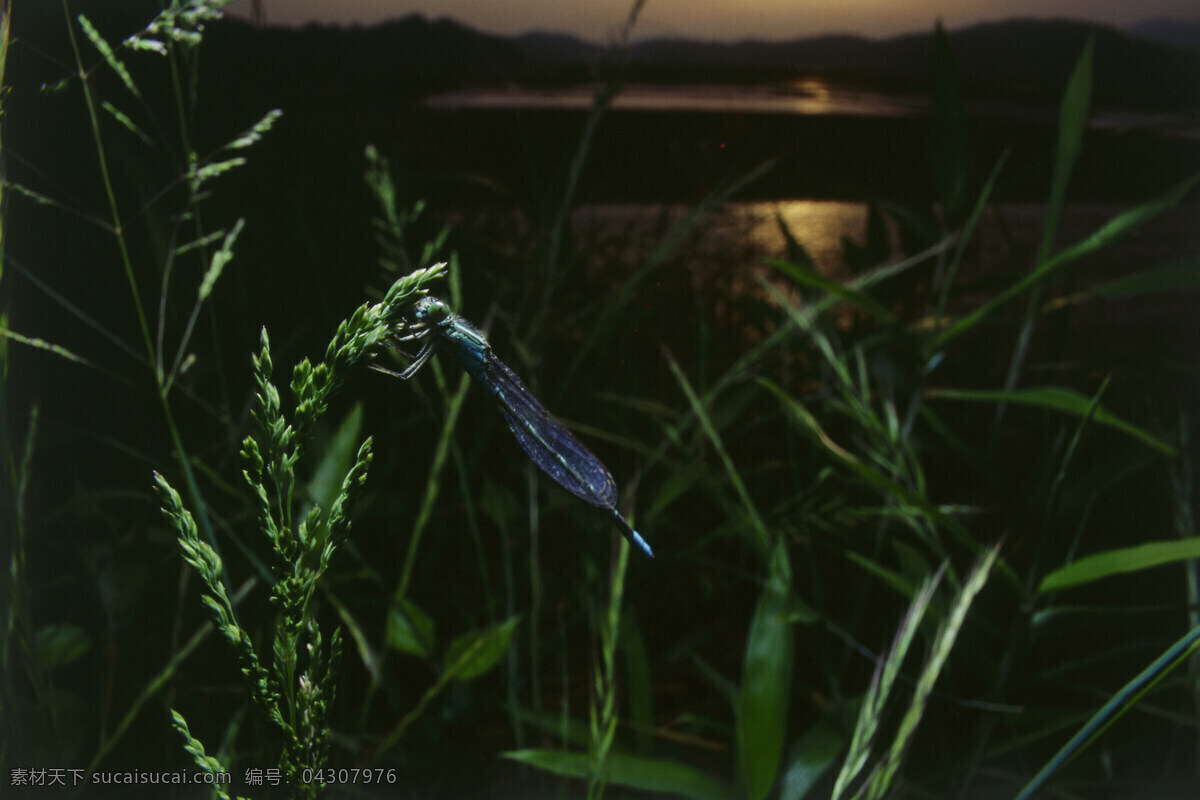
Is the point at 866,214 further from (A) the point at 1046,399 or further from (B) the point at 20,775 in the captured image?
(B) the point at 20,775

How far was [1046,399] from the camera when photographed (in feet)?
1.59

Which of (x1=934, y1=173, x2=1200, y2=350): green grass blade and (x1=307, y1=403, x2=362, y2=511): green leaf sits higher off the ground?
(x1=934, y1=173, x2=1200, y2=350): green grass blade

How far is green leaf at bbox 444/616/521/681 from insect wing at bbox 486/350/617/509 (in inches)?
8.6

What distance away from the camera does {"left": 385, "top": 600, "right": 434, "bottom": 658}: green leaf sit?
53 cm

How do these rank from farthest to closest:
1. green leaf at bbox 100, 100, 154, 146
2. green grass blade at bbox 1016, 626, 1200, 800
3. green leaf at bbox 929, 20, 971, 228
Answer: green leaf at bbox 929, 20, 971, 228, green leaf at bbox 100, 100, 154, 146, green grass blade at bbox 1016, 626, 1200, 800

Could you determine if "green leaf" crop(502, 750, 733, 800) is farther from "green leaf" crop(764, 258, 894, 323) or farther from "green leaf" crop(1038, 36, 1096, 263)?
"green leaf" crop(1038, 36, 1096, 263)

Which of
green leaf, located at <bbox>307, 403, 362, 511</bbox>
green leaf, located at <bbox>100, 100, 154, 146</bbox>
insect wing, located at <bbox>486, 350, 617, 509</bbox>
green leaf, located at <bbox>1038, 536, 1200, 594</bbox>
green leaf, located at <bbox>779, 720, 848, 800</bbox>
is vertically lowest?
green leaf, located at <bbox>779, 720, 848, 800</bbox>

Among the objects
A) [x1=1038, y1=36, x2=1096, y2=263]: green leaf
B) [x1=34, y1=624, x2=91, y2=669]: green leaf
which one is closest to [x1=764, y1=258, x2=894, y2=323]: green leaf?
[x1=1038, y1=36, x2=1096, y2=263]: green leaf

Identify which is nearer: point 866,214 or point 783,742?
point 783,742

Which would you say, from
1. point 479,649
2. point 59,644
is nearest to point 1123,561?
point 479,649

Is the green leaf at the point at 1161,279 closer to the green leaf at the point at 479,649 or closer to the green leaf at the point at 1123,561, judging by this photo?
the green leaf at the point at 1123,561

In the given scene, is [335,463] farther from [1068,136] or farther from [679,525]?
[1068,136]

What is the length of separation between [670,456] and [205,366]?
1.18 feet

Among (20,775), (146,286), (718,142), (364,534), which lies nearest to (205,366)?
(146,286)
